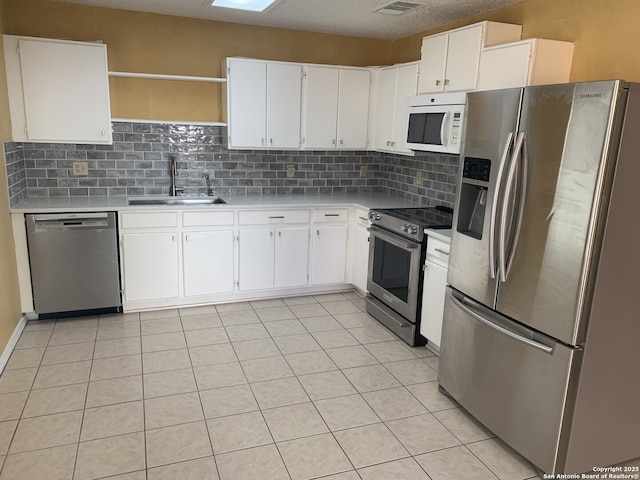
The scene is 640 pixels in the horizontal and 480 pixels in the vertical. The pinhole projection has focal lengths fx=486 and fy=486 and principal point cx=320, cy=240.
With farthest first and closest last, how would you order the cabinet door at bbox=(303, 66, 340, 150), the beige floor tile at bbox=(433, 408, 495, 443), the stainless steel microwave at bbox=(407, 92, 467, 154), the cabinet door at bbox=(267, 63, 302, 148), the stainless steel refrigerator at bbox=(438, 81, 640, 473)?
1. the cabinet door at bbox=(303, 66, 340, 150)
2. the cabinet door at bbox=(267, 63, 302, 148)
3. the stainless steel microwave at bbox=(407, 92, 467, 154)
4. the beige floor tile at bbox=(433, 408, 495, 443)
5. the stainless steel refrigerator at bbox=(438, 81, 640, 473)

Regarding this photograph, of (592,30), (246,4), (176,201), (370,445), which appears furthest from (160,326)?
(592,30)

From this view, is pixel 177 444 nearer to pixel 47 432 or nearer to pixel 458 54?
pixel 47 432

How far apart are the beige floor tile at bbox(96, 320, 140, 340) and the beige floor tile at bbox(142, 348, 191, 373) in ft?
1.35

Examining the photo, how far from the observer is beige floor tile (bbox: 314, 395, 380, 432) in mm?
2739

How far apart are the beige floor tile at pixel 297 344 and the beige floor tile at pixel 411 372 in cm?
59

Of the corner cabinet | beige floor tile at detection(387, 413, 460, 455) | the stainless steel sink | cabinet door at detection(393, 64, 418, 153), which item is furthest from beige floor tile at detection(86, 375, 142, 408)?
cabinet door at detection(393, 64, 418, 153)

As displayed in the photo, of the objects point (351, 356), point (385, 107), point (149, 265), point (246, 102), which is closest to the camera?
point (351, 356)

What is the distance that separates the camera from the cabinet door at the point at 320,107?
4566 mm

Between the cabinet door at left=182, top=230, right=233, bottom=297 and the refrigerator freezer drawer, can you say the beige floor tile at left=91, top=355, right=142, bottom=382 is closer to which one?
the cabinet door at left=182, top=230, right=233, bottom=297

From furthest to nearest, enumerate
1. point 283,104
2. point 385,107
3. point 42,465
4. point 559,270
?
1. point 385,107
2. point 283,104
3. point 42,465
4. point 559,270

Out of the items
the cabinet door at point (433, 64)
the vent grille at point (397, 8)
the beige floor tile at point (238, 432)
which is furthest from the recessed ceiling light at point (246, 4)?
the beige floor tile at point (238, 432)

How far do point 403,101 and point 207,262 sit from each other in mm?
2249

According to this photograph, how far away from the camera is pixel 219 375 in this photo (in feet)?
10.6

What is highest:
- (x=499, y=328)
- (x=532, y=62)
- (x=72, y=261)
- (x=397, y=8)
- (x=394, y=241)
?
(x=397, y=8)
